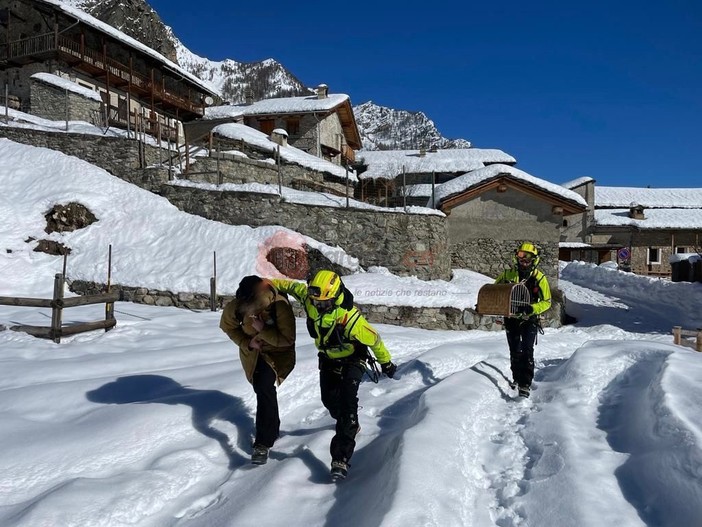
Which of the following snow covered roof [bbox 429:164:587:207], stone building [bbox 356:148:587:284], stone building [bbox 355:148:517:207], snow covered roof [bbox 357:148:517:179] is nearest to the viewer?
snow covered roof [bbox 429:164:587:207]

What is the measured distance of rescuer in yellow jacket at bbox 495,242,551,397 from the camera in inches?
234

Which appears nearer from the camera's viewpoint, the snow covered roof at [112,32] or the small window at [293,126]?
→ the snow covered roof at [112,32]

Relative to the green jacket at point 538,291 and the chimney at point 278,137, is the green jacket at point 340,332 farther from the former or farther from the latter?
the chimney at point 278,137

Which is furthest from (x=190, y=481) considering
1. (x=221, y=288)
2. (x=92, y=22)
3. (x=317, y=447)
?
(x=92, y=22)

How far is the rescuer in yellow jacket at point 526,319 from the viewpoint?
5945 millimetres

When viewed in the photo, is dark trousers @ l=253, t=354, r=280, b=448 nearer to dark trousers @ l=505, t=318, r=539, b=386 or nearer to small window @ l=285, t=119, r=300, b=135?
dark trousers @ l=505, t=318, r=539, b=386

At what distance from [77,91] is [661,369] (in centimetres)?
2779

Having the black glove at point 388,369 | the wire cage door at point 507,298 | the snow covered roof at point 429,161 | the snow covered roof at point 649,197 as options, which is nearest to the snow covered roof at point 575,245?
the snow covered roof at point 649,197

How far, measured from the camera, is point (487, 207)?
790 inches

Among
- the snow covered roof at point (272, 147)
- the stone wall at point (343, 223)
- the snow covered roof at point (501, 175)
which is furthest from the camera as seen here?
the snow covered roof at point (272, 147)

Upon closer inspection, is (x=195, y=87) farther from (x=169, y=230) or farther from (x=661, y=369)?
(x=661, y=369)

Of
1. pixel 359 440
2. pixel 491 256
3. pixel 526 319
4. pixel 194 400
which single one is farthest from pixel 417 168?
pixel 359 440

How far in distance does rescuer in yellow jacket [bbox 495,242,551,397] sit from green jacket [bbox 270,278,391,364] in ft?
8.88

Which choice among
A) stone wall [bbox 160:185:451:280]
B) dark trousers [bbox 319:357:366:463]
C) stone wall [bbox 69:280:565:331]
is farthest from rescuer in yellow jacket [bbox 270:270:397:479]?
stone wall [bbox 160:185:451:280]
